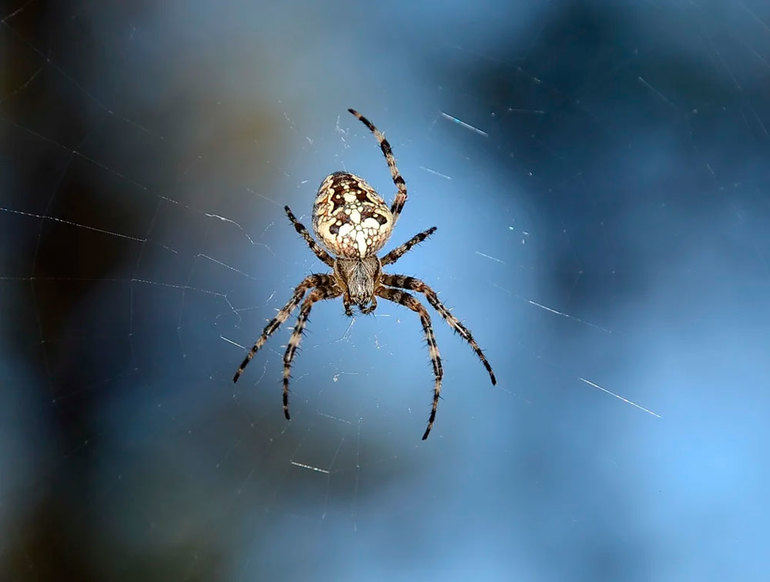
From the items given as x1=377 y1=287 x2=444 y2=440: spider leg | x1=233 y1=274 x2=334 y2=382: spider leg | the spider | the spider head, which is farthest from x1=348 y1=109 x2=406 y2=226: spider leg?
x1=233 y1=274 x2=334 y2=382: spider leg

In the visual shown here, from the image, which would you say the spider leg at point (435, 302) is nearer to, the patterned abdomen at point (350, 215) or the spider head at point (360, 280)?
the spider head at point (360, 280)

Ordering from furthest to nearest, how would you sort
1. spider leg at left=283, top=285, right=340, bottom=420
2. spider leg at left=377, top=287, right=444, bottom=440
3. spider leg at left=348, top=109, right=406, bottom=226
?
1. spider leg at left=348, top=109, right=406, bottom=226
2. spider leg at left=377, top=287, right=444, bottom=440
3. spider leg at left=283, top=285, right=340, bottom=420

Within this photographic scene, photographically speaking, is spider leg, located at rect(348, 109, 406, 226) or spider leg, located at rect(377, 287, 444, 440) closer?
spider leg, located at rect(377, 287, 444, 440)

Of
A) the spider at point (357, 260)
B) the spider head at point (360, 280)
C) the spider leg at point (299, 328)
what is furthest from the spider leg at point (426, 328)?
the spider leg at point (299, 328)

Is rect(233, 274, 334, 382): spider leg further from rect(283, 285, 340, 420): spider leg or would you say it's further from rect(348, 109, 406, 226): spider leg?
→ rect(348, 109, 406, 226): spider leg

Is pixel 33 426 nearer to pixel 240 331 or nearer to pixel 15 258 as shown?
pixel 15 258

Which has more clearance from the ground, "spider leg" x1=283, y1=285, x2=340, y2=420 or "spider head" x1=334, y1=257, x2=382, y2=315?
"spider head" x1=334, y1=257, x2=382, y2=315
